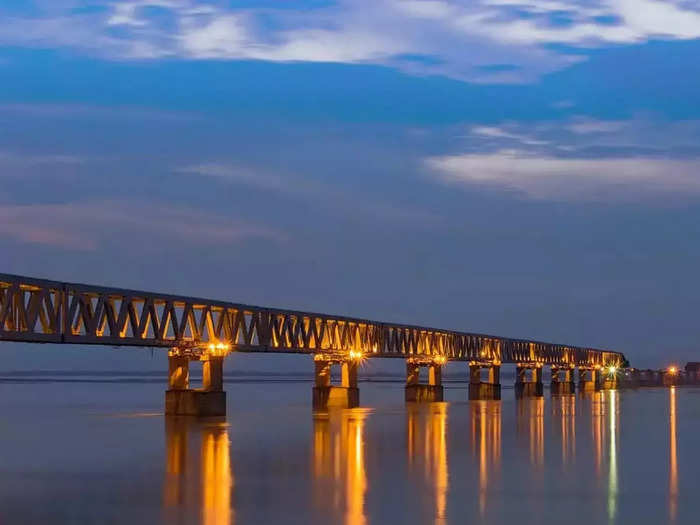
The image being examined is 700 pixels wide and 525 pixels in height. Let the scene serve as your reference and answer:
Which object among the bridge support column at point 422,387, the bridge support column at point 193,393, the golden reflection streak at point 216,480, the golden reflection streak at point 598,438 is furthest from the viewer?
the bridge support column at point 422,387

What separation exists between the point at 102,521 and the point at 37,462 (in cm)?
1977

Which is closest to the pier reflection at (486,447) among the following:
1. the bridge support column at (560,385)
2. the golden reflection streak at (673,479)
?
the golden reflection streak at (673,479)

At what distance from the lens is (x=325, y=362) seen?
10662 cm

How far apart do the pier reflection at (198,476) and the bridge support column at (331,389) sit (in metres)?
35.5

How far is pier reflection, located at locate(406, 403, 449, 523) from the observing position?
3619cm

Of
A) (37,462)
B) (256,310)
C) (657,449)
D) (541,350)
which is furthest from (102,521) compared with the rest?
(541,350)

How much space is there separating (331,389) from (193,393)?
24711 millimetres

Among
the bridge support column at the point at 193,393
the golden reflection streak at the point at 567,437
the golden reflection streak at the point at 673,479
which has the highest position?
the bridge support column at the point at 193,393

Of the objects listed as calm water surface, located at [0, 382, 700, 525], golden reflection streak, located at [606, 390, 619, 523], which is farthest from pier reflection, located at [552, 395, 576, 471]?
golden reflection streak, located at [606, 390, 619, 523]

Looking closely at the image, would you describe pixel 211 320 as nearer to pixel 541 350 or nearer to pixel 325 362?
pixel 325 362

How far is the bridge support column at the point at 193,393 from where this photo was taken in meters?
82.2

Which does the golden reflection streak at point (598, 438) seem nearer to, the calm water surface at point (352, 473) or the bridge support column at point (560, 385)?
the calm water surface at point (352, 473)

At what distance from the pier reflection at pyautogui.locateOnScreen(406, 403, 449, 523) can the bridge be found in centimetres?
1422

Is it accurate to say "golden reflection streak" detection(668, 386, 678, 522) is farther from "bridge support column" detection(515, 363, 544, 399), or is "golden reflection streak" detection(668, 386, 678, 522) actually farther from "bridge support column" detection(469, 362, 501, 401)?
"bridge support column" detection(515, 363, 544, 399)
